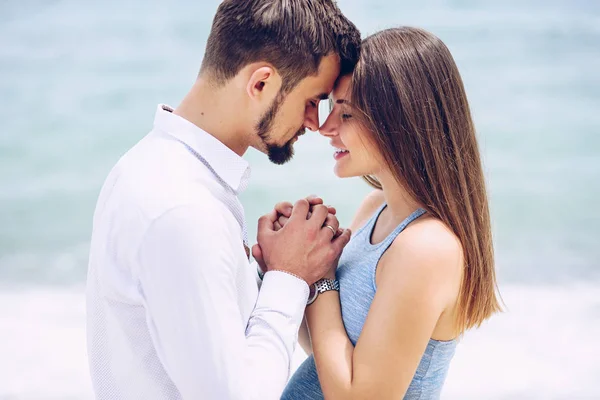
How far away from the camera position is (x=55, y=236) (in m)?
7.86

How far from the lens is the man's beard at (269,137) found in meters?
1.69

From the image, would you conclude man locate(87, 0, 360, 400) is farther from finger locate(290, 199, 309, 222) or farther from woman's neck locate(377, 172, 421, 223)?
woman's neck locate(377, 172, 421, 223)

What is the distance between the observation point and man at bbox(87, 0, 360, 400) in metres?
1.32

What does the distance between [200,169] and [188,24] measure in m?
9.15

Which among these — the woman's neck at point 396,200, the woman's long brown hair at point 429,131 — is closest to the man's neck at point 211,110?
the woman's long brown hair at point 429,131

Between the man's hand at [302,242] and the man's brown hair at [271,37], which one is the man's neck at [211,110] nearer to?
the man's brown hair at [271,37]

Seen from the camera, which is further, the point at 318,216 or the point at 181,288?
the point at 318,216

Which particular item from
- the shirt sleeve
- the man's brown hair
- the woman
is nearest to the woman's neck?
the woman

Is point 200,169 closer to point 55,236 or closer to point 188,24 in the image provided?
point 55,236

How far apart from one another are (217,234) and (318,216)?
44 cm

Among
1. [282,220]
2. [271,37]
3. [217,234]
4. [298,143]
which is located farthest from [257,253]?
[298,143]

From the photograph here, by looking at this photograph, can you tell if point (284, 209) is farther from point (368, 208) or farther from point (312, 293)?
point (368, 208)

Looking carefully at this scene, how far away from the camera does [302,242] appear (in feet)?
5.52

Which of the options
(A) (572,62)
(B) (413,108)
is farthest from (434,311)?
(A) (572,62)
